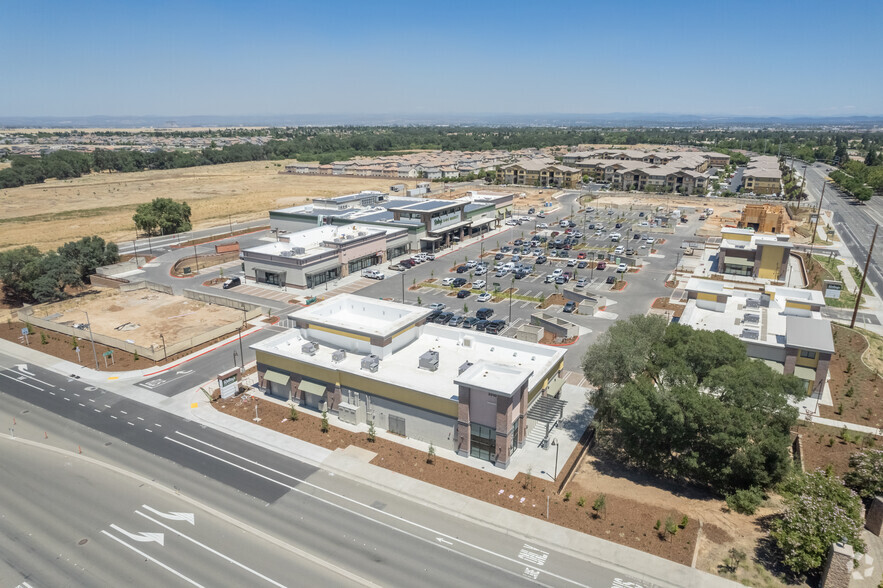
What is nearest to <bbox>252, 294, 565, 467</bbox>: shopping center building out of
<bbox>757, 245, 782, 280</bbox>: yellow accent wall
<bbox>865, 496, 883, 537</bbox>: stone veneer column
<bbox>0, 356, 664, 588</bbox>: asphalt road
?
<bbox>0, 356, 664, 588</bbox>: asphalt road

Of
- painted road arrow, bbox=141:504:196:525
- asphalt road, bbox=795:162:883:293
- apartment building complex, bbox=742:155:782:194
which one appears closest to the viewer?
painted road arrow, bbox=141:504:196:525

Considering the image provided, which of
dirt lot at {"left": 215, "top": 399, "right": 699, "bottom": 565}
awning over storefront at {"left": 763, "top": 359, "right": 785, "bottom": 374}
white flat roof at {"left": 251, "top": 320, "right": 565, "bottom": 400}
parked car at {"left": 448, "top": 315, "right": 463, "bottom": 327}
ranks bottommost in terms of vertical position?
dirt lot at {"left": 215, "top": 399, "right": 699, "bottom": 565}

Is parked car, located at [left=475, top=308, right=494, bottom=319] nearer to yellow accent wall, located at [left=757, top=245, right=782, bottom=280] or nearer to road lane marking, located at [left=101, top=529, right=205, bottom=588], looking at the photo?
road lane marking, located at [left=101, top=529, right=205, bottom=588]

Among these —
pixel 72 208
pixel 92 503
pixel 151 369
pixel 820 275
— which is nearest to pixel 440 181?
pixel 72 208

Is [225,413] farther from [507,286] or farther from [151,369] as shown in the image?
[507,286]

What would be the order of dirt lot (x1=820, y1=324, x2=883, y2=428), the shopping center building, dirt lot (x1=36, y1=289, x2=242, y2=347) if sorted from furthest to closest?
1. dirt lot (x1=36, y1=289, x2=242, y2=347)
2. dirt lot (x1=820, y1=324, x2=883, y2=428)
3. the shopping center building
